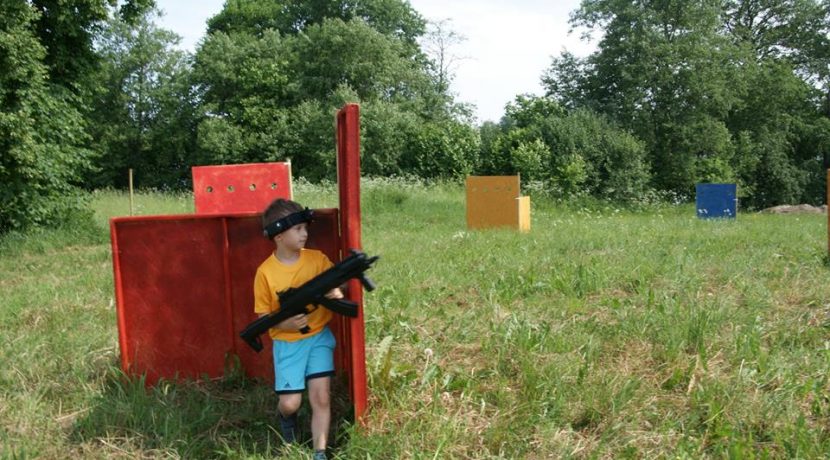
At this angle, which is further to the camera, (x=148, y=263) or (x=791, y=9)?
(x=791, y=9)

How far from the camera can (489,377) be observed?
149 inches

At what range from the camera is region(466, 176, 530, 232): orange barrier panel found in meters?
12.1

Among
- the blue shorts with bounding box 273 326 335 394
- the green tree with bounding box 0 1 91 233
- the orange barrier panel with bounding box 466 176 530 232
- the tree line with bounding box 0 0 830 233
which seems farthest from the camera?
the tree line with bounding box 0 0 830 233

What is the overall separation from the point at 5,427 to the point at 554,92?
37.6m

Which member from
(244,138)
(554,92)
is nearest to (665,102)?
(554,92)

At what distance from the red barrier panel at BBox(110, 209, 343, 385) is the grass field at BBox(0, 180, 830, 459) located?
0.51ft

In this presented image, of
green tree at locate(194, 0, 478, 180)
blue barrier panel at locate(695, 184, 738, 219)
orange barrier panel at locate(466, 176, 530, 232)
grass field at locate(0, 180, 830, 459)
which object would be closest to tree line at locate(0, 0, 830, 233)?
green tree at locate(194, 0, 478, 180)

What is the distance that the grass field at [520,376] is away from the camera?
10.5 ft

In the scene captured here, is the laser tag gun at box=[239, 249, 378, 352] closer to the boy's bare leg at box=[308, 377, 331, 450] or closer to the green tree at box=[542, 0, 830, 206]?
the boy's bare leg at box=[308, 377, 331, 450]

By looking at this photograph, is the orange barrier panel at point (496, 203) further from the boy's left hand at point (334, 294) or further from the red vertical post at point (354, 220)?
the boy's left hand at point (334, 294)

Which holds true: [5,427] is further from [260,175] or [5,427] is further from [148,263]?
[260,175]

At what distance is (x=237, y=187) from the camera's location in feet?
19.1

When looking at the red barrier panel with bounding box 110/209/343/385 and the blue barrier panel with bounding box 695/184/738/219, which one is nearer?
the red barrier panel with bounding box 110/209/343/385

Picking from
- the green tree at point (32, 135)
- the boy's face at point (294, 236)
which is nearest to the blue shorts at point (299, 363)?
the boy's face at point (294, 236)
